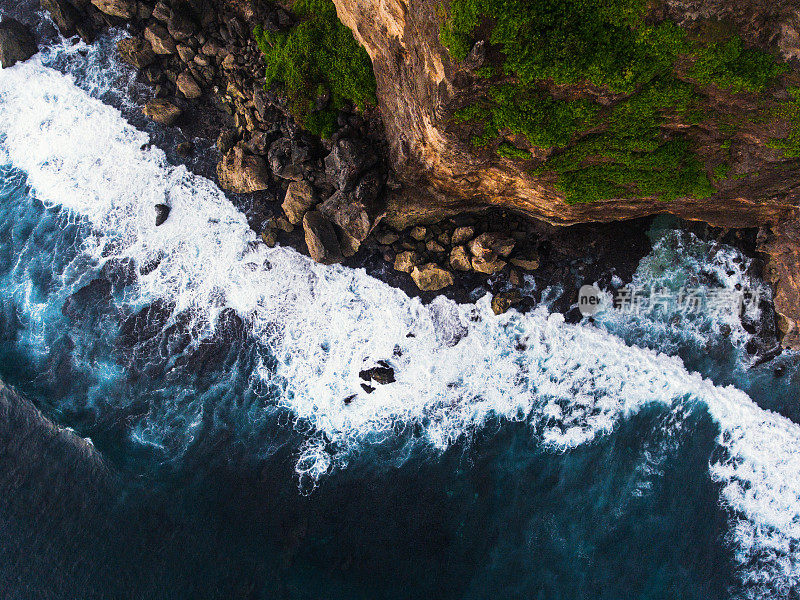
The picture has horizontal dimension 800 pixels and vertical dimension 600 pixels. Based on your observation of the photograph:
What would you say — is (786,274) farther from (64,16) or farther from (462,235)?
(64,16)

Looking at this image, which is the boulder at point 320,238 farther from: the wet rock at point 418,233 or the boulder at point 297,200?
the wet rock at point 418,233

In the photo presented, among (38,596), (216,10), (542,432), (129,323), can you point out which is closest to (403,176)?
(216,10)

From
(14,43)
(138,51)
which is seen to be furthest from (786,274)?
(14,43)

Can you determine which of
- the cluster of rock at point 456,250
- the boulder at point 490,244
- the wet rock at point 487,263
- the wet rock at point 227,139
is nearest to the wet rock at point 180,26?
the wet rock at point 227,139

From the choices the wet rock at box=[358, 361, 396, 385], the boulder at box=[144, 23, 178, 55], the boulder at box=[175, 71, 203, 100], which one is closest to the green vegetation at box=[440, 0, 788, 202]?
A: the wet rock at box=[358, 361, 396, 385]

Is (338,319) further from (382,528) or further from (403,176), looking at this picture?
(382,528)
